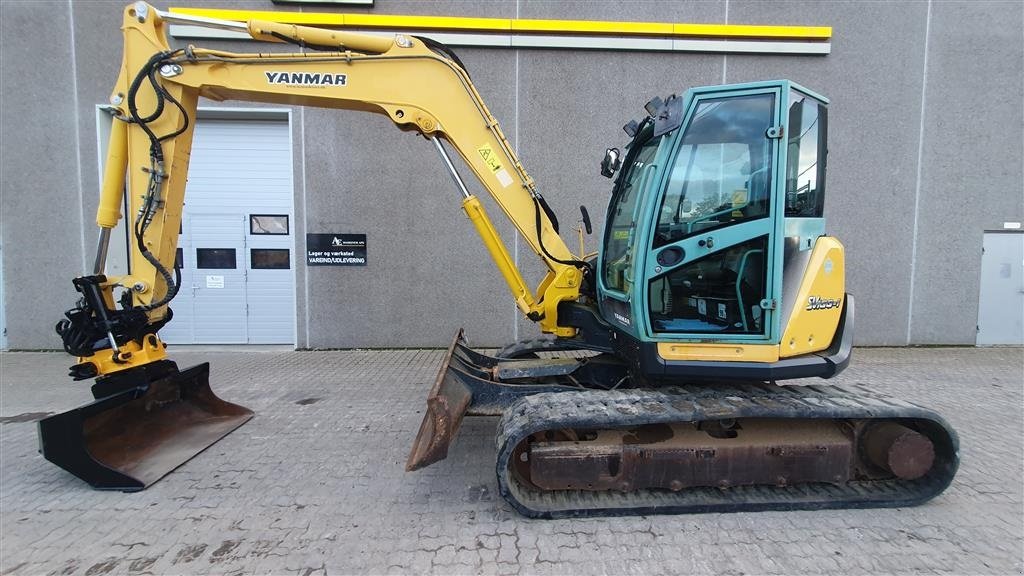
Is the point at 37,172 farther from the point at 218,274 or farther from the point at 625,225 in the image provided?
the point at 625,225

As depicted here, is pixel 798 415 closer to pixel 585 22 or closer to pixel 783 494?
pixel 783 494

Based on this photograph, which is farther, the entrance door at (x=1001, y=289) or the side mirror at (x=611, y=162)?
the entrance door at (x=1001, y=289)

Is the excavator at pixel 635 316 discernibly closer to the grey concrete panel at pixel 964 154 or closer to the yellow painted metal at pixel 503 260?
the yellow painted metal at pixel 503 260

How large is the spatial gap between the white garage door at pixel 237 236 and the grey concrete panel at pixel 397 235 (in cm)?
57

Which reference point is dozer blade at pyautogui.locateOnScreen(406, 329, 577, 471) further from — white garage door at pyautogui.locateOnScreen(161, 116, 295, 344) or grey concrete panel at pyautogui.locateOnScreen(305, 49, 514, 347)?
white garage door at pyautogui.locateOnScreen(161, 116, 295, 344)

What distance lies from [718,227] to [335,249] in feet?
20.6

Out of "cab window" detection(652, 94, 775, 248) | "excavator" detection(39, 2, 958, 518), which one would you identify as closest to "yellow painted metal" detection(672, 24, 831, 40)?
"excavator" detection(39, 2, 958, 518)

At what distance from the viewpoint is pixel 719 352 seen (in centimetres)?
320

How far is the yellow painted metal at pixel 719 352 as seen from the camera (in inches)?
124

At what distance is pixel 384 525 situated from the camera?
286cm

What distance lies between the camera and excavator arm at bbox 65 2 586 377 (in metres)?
3.57

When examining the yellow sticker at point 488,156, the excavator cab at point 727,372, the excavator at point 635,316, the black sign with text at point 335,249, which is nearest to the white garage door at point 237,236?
the black sign with text at point 335,249

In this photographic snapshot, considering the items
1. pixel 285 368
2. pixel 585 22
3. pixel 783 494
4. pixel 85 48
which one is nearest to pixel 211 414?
pixel 285 368

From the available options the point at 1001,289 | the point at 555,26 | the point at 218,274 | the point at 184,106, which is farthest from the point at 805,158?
the point at 218,274
